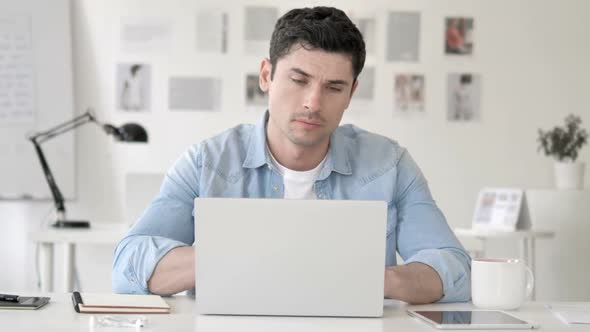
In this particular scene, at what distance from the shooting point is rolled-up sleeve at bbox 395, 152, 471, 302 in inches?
67.7

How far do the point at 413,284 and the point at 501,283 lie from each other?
0.55 ft

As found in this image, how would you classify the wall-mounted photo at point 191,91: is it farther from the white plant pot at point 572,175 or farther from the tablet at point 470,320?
the tablet at point 470,320

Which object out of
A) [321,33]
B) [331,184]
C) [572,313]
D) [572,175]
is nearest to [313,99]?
[321,33]

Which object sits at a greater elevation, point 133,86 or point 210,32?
point 210,32

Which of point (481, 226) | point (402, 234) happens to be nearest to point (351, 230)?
point (402, 234)

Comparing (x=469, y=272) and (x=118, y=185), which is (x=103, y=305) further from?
(x=118, y=185)

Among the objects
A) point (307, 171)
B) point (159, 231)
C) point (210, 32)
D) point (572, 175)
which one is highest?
point (210, 32)

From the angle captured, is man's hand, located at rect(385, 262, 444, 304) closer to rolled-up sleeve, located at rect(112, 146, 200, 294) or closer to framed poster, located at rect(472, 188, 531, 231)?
rolled-up sleeve, located at rect(112, 146, 200, 294)

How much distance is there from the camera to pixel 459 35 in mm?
4828

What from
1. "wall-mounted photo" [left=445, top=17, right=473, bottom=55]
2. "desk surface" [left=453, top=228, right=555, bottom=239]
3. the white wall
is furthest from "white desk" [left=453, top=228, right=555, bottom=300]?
"wall-mounted photo" [left=445, top=17, right=473, bottom=55]

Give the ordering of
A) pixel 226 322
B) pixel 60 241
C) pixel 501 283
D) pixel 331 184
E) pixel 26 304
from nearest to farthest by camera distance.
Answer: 1. pixel 226 322
2. pixel 26 304
3. pixel 501 283
4. pixel 331 184
5. pixel 60 241

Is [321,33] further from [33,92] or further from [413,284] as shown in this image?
[33,92]

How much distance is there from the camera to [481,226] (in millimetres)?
4250

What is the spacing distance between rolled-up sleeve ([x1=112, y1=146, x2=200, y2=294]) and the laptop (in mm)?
340
